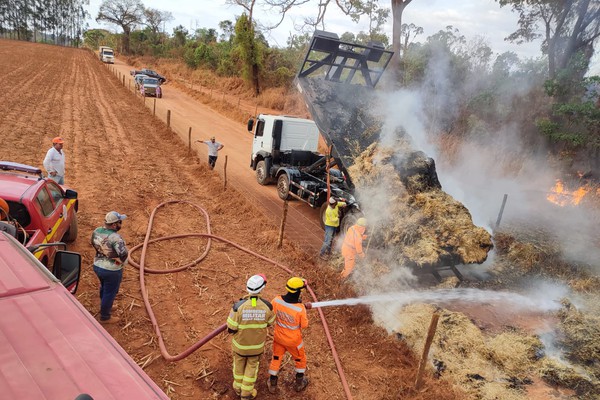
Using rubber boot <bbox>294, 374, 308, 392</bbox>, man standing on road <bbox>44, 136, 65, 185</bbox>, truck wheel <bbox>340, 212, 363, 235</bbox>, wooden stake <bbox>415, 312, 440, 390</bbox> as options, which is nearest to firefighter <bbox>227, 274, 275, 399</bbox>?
rubber boot <bbox>294, 374, 308, 392</bbox>

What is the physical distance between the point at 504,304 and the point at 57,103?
24.2m

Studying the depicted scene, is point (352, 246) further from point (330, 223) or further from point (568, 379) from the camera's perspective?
point (568, 379)

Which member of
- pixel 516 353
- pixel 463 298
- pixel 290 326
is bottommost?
pixel 463 298

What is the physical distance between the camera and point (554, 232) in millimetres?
11758

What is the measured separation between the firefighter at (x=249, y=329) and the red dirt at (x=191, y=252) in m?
0.47

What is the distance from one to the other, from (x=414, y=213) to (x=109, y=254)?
5938 millimetres

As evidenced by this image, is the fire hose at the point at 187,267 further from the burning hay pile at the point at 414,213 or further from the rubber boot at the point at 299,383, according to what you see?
the burning hay pile at the point at 414,213

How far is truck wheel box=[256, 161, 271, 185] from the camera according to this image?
1288 cm

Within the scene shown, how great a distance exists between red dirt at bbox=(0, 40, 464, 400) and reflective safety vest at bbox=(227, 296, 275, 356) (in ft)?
2.70

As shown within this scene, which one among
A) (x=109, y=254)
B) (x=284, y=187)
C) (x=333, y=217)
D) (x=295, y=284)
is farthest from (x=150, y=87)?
(x=295, y=284)

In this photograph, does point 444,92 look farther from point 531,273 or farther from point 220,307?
point 220,307

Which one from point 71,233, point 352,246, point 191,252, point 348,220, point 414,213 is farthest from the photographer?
point 348,220

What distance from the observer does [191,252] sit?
26.0 ft

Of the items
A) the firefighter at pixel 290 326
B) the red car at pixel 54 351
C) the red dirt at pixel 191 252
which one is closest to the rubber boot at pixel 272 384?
the firefighter at pixel 290 326
